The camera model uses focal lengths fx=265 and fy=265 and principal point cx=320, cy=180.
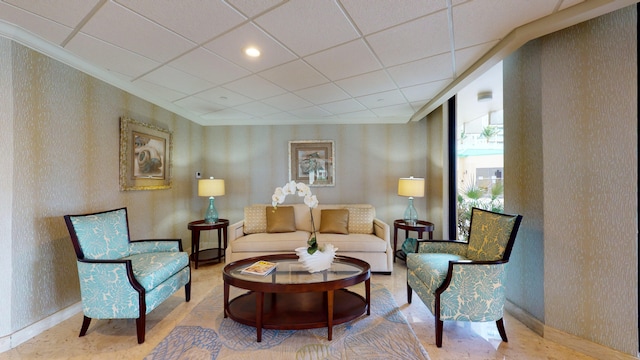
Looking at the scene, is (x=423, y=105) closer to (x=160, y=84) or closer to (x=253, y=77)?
(x=253, y=77)

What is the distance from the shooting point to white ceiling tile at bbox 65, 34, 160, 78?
2.17 meters

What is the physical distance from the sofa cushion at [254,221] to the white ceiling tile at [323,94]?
186cm

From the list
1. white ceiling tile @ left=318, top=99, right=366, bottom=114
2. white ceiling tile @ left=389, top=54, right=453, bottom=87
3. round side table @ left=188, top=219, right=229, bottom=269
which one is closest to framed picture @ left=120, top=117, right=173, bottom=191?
round side table @ left=188, top=219, right=229, bottom=269

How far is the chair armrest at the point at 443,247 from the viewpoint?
2710mm

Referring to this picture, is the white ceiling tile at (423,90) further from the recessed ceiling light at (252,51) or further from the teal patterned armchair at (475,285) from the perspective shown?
the recessed ceiling light at (252,51)

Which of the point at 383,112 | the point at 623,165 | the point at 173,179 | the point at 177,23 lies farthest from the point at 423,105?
the point at 173,179

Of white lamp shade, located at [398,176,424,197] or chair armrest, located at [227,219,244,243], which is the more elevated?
white lamp shade, located at [398,176,424,197]

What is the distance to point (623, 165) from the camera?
182 cm

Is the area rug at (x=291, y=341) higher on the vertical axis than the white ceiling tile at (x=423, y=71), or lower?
lower

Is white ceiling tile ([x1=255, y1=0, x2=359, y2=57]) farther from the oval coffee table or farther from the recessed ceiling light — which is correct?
the oval coffee table

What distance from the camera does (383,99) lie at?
3.63 m

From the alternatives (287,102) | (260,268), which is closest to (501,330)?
(260,268)

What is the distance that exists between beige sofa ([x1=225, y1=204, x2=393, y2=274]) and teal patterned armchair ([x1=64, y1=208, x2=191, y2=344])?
3.48ft

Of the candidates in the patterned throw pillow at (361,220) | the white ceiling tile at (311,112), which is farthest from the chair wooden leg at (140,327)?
the white ceiling tile at (311,112)
